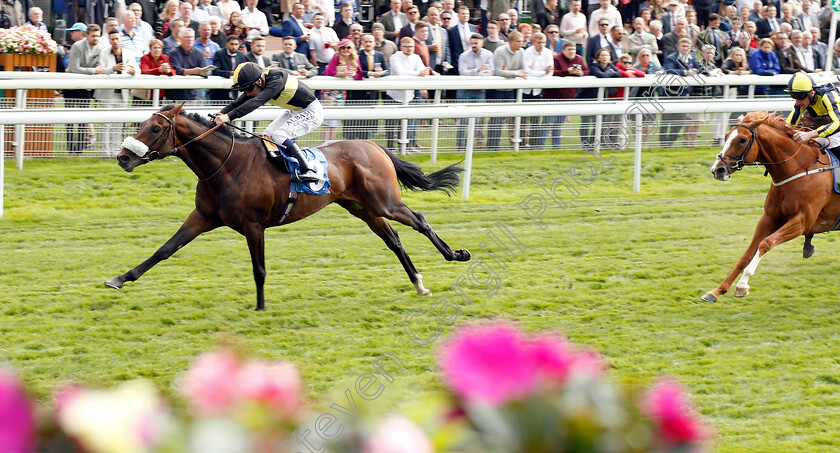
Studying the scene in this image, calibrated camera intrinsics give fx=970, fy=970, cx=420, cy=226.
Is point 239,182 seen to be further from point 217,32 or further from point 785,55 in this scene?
point 785,55

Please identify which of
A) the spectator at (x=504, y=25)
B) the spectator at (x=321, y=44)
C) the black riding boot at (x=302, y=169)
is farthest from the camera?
the spectator at (x=504, y=25)

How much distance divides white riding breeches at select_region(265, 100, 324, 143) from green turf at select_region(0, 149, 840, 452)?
1.03m

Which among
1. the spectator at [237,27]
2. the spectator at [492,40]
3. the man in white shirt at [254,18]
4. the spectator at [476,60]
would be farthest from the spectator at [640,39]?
the spectator at [237,27]

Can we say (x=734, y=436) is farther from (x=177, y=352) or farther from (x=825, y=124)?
(x=825, y=124)

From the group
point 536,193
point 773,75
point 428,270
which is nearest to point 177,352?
point 428,270

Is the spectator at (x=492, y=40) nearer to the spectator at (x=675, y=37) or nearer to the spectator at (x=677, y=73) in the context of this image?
the spectator at (x=677, y=73)

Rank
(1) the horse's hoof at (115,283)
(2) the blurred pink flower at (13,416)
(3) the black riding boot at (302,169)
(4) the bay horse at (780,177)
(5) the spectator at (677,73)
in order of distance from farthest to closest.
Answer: (5) the spectator at (677,73)
(4) the bay horse at (780,177)
(3) the black riding boot at (302,169)
(1) the horse's hoof at (115,283)
(2) the blurred pink flower at (13,416)

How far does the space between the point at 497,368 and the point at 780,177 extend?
628cm

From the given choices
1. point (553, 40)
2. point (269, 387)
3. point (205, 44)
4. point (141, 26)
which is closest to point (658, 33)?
point (553, 40)

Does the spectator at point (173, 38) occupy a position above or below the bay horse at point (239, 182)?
above

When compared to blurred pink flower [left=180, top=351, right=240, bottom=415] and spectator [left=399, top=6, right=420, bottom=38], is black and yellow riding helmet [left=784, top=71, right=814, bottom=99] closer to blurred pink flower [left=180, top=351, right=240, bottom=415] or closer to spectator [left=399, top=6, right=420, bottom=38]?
spectator [left=399, top=6, right=420, bottom=38]

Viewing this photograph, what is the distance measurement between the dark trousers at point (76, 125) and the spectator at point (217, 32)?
A: 153 centimetres

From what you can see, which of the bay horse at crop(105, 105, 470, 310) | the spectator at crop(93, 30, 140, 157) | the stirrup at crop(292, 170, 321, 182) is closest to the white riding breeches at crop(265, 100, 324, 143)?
the bay horse at crop(105, 105, 470, 310)

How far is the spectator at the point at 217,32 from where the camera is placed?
9898 millimetres
